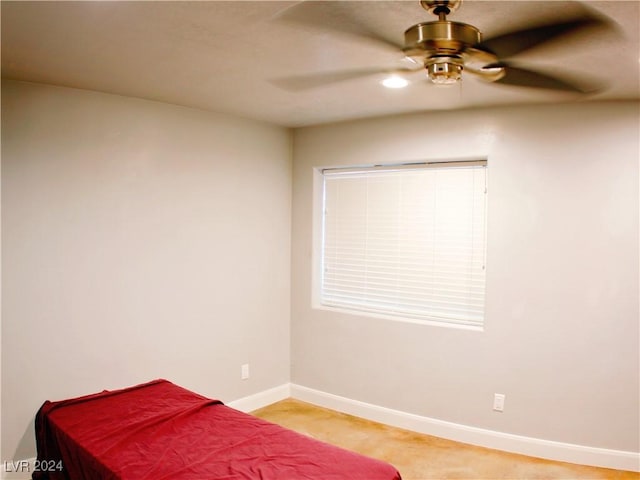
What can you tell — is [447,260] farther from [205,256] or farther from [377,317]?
[205,256]

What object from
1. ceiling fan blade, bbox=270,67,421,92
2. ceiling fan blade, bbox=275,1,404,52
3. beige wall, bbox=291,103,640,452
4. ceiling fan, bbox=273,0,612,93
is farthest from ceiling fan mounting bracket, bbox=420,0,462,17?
beige wall, bbox=291,103,640,452

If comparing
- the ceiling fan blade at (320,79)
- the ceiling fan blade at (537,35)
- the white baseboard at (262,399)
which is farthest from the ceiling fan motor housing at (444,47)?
the white baseboard at (262,399)

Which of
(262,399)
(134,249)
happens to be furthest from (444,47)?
(262,399)

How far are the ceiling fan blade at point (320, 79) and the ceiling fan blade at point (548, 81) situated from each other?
2.11 ft

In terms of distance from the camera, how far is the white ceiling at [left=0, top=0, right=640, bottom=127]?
1.92 meters

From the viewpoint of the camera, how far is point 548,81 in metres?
2.85

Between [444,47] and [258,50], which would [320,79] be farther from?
[444,47]

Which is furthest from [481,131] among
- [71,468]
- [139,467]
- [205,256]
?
[71,468]

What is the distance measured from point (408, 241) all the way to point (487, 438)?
1.53m

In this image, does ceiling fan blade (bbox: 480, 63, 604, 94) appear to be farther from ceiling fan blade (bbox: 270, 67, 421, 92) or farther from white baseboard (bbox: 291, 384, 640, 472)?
white baseboard (bbox: 291, 384, 640, 472)

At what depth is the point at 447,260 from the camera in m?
3.84

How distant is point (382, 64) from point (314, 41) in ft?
1.50

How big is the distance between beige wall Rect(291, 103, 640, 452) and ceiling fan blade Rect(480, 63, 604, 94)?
41 cm

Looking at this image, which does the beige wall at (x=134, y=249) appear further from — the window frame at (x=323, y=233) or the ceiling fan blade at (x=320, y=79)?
the ceiling fan blade at (x=320, y=79)
